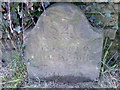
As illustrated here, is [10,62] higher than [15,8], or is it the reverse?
[15,8]

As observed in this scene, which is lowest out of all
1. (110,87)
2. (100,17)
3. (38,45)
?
(110,87)

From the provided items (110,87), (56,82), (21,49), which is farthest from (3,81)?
(110,87)

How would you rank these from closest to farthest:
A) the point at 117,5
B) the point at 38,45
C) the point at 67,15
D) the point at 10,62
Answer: the point at 67,15 < the point at 38,45 < the point at 117,5 < the point at 10,62

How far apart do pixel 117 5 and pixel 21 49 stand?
1.27 metres

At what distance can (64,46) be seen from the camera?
2.03 m

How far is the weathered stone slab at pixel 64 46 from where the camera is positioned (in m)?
1.87

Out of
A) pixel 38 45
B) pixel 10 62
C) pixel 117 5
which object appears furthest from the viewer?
pixel 10 62

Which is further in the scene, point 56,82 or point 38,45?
point 56,82

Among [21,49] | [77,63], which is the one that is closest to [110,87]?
[77,63]

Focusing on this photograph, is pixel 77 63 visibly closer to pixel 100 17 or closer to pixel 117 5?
pixel 100 17

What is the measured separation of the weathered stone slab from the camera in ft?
6.13

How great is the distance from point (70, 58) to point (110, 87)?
0.59 metres

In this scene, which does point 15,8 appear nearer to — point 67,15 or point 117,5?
point 67,15

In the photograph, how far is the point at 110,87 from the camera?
7.04 feet
